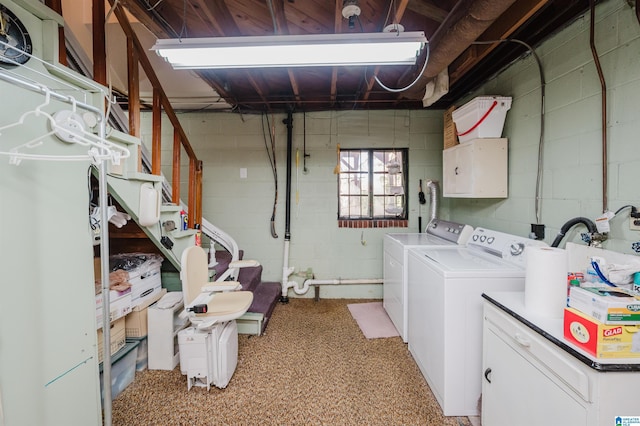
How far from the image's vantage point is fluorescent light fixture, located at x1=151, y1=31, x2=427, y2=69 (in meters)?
1.46

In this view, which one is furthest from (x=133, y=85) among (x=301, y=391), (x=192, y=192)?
(x=301, y=391)

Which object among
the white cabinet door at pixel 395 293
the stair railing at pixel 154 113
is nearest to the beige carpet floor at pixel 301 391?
the white cabinet door at pixel 395 293

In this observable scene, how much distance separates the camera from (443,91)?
240cm

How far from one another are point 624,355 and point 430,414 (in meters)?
Result: 1.18

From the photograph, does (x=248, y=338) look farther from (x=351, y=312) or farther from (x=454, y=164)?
(x=454, y=164)

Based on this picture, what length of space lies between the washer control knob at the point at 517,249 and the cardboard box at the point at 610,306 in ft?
2.86

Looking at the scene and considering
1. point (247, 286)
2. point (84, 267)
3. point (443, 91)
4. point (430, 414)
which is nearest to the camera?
point (84, 267)

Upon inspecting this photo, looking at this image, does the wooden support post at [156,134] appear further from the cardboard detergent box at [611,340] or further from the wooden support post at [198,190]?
the cardboard detergent box at [611,340]

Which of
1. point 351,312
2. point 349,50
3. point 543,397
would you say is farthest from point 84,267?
point 351,312

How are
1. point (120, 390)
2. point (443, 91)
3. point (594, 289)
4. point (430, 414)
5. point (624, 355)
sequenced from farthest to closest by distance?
point (443, 91)
point (120, 390)
point (430, 414)
point (594, 289)
point (624, 355)

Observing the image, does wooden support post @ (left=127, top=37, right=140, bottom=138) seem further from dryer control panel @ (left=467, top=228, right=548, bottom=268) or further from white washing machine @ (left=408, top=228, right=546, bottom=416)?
dryer control panel @ (left=467, top=228, right=548, bottom=268)

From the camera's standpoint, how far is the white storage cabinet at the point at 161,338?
2.09 m

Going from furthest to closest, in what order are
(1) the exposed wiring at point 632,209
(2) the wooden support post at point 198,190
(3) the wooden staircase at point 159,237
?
(2) the wooden support post at point 198,190
(3) the wooden staircase at point 159,237
(1) the exposed wiring at point 632,209

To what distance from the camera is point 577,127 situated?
1.71 metres
